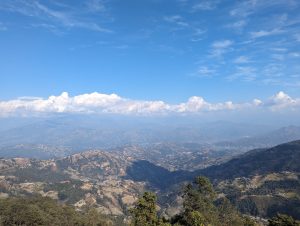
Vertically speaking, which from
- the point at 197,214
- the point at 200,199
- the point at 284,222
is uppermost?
the point at 197,214

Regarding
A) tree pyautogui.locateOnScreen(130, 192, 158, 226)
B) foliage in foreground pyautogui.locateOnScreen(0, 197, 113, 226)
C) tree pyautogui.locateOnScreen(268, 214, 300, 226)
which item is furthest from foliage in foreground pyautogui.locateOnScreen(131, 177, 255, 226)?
foliage in foreground pyautogui.locateOnScreen(0, 197, 113, 226)

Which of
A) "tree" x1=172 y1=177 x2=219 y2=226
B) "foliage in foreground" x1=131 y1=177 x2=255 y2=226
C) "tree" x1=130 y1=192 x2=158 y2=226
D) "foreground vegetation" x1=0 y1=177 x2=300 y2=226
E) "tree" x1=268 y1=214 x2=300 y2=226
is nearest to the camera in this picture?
"tree" x1=268 y1=214 x2=300 y2=226

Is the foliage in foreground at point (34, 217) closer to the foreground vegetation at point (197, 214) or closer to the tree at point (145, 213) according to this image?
the tree at point (145, 213)

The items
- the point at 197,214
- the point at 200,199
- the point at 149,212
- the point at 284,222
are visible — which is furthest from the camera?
the point at 200,199

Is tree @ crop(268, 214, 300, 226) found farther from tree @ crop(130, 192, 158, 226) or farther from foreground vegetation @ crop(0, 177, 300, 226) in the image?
tree @ crop(130, 192, 158, 226)

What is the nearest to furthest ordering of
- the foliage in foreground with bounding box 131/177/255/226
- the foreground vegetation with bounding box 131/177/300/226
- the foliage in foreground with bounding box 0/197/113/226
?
the foreground vegetation with bounding box 131/177/300/226, the foliage in foreground with bounding box 131/177/255/226, the foliage in foreground with bounding box 0/197/113/226

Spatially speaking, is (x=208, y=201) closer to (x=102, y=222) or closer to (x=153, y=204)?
(x=153, y=204)

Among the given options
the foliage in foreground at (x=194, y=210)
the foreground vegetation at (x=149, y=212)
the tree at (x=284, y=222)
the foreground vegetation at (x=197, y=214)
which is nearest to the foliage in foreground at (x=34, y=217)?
the foreground vegetation at (x=149, y=212)

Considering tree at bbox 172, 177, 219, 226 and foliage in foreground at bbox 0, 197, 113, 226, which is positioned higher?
tree at bbox 172, 177, 219, 226

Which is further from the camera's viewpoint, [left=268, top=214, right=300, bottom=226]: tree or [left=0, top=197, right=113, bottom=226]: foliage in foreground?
[left=0, top=197, right=113, bottom=226]: foliage in foreground

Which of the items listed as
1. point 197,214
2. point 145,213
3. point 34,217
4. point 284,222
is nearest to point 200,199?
point 145,213

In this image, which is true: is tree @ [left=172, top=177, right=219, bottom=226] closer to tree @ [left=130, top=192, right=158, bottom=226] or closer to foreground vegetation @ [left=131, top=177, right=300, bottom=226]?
foreground vegetation @ [left=131, top=177, right=300, bottom=226]

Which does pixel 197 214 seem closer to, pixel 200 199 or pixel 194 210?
pixel 194 210

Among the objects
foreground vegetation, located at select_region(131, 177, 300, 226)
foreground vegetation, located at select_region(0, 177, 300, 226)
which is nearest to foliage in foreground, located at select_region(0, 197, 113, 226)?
foreground vegetation, located at select_region(0, 177, 300, 226)
